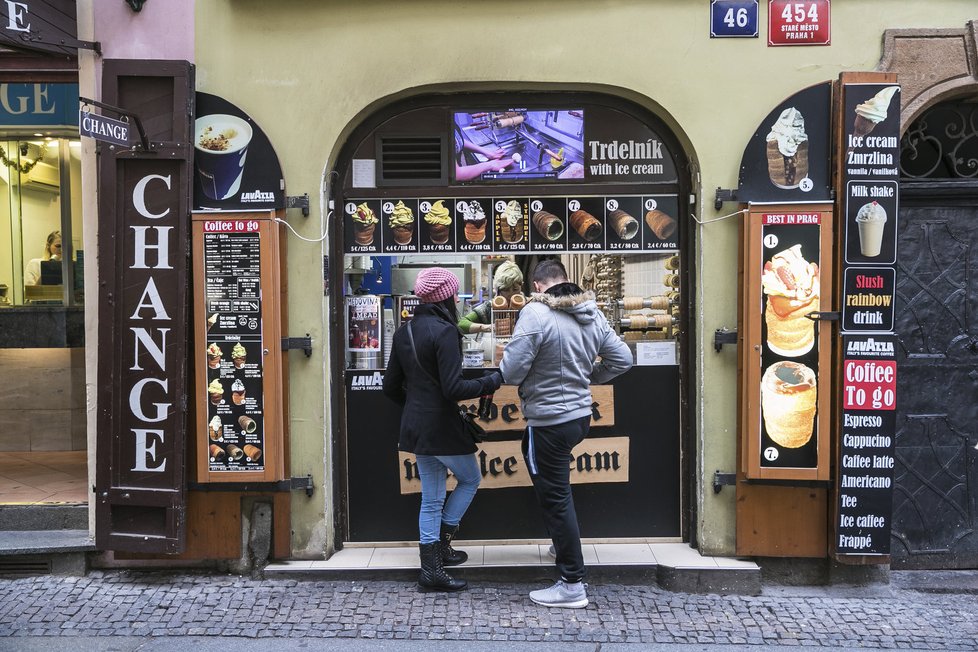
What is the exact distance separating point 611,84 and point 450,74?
3.38ft

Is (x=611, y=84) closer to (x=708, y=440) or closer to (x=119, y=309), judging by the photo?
(x=708, y=440)

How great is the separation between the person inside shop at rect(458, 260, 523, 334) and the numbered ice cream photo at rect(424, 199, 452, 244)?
442 millimetres

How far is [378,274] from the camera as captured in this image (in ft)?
17.5

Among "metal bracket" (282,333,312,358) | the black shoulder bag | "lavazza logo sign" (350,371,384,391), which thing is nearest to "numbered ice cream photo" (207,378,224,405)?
"metal bracket" (282,333,312,358)

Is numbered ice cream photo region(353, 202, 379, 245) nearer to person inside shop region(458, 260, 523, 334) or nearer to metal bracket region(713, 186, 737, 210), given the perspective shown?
person inside shop region(458, 260, 523, 334)

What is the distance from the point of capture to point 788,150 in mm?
4836

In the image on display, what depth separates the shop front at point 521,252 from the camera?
17.2 feet

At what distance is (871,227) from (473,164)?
8.28 ft

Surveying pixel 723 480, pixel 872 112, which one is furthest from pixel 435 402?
pixel 872 112

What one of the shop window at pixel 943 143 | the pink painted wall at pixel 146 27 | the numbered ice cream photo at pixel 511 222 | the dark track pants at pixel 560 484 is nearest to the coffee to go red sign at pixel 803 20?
the shop window at pixel 943 143

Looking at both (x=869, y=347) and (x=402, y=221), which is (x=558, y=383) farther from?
(x=869, y=347)

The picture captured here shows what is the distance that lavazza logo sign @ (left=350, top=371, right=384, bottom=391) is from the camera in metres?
5.29

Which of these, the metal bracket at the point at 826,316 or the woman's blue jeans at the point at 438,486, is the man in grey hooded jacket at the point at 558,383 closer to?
the woman's blue jeans at the point at 438,486

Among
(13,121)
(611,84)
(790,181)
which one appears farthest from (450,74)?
(13,121)
